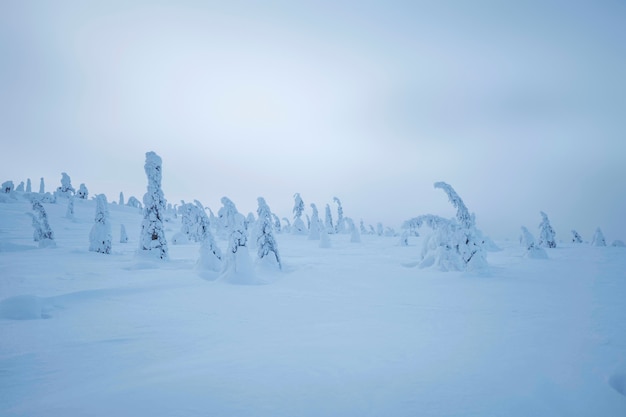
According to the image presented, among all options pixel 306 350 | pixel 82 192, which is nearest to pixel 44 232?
pixel 306 350

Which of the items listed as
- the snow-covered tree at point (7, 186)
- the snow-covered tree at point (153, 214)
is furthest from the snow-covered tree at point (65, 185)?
the snow-covered tree at point (153, 214)

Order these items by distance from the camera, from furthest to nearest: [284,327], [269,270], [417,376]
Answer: [269,270] < [284,327] < [417,376]

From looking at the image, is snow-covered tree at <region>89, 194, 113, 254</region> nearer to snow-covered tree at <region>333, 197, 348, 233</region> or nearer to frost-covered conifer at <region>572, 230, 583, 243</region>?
snow-covered tree at <region>333, 197, 348, 233</region>

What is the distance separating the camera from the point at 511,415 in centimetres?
326

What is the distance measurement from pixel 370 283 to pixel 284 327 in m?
6.37

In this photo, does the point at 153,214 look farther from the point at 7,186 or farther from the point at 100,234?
the point at 7,186

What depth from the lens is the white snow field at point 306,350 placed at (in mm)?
3406

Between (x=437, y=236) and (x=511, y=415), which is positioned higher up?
(x=437, y=236)

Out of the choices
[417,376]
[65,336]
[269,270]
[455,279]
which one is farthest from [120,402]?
[455,279]

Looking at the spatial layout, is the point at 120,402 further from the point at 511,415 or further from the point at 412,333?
the point at 412,333

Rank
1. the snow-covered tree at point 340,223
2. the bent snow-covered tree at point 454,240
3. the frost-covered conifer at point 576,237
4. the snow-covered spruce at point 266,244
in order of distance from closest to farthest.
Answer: the bent snow-covered tree at point 454,240
the snow-covered spruce at point 266,244
the frost-covered conifer at point 576,237
the snow-covered tree at point 340,223

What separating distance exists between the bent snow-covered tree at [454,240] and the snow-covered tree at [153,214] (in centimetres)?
1369

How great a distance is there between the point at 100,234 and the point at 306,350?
19805 millimetres

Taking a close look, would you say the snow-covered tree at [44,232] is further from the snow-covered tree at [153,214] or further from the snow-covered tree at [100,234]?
the snow-covered tree at [153,214]
